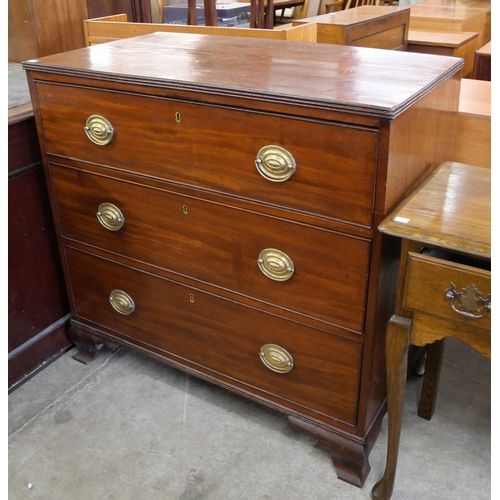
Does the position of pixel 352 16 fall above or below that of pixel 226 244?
above

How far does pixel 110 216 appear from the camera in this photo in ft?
5.01

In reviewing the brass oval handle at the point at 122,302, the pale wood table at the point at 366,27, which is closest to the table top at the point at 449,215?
the brass oval handle at the point at 122,302

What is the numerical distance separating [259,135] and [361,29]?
4.91 ft

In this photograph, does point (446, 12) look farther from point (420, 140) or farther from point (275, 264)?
point (275, 264)

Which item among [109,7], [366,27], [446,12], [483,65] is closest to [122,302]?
[366,27]

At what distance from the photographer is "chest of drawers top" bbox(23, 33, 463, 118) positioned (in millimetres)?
1088

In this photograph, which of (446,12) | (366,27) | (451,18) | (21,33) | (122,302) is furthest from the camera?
(446,12)

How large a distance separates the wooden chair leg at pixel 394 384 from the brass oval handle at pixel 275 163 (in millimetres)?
363

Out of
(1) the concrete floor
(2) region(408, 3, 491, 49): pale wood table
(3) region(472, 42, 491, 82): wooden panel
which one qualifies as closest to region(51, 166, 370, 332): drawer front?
(1) the concrete floor

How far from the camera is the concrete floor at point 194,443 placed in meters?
1.41

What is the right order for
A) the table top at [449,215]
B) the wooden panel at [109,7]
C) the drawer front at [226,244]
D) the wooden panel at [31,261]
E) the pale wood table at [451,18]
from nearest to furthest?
the table top at [449,215], the drawer front at [226,244], the wooden panel at [31,261], the wooden panel at [109,7], the pale wood table at [451,18]

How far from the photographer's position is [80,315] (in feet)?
5.92

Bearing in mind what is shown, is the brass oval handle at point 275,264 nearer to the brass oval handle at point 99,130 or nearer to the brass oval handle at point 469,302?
the brass oval handle at point 469,302

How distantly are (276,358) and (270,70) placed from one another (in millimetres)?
675
